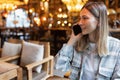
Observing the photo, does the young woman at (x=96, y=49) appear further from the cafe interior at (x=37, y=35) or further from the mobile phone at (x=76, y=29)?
the cafe interior at (x=37, y=35)

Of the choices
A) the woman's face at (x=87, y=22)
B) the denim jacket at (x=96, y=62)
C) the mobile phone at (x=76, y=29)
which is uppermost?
the woman's face at (x=87, y=22)

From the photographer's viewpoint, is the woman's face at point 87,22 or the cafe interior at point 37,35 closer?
the woman's face at point 87,22

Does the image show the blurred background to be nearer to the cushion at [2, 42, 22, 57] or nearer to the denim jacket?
the cushion at [2, 42, 22, 57]

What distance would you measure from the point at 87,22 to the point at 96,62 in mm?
253

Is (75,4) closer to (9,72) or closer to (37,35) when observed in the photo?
(37,35)

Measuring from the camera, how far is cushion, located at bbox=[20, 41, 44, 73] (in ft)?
10.6

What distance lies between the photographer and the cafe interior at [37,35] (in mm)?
3118

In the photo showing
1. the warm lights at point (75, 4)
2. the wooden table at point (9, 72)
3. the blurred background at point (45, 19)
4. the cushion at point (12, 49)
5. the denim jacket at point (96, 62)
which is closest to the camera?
the denim jacket at point (96, 62)

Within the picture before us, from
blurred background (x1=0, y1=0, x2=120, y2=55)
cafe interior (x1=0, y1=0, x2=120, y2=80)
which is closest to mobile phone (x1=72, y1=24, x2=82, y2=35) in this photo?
cafe interior (x1=0, y1=0, x2=120, y2=80)

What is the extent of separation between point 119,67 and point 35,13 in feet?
41.2

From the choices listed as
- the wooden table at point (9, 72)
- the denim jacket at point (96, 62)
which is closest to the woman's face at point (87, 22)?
the denim jacket at point (96, 62)

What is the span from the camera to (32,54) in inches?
128

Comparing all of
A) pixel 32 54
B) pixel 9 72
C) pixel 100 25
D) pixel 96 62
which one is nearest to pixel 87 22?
pixel 100 25

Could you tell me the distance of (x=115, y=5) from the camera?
9.49 meters
